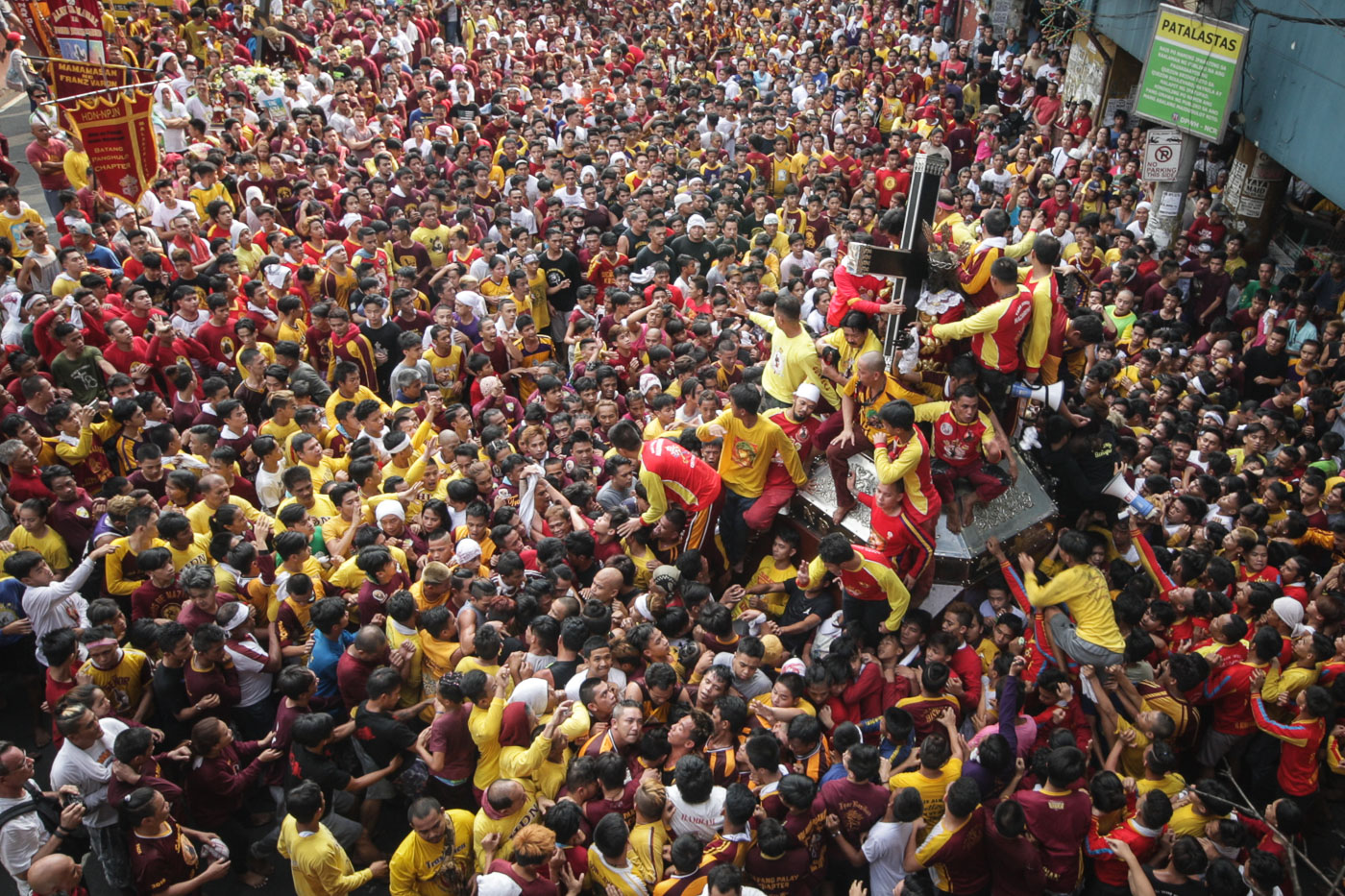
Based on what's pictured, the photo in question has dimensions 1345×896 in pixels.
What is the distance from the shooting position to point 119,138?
1025 centimetres

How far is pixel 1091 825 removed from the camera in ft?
17.7

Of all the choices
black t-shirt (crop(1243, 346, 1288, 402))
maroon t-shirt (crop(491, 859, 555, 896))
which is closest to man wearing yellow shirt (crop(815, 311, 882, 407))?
maroon t-shirt (crop(491, 859, 555, 896))

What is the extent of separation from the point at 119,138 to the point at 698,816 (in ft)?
30.5

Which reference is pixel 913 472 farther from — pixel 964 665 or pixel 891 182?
pixel 891 182

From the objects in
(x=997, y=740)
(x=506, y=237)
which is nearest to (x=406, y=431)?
(x=506, y=237)

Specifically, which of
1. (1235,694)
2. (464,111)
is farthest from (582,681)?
(464,111)

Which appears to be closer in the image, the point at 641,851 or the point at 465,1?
the point at 641,851

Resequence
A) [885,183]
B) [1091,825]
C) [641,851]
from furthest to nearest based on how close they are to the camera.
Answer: [885,183], [1091,825], [641,851]

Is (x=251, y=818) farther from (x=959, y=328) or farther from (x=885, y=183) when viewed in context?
(x=885, y=183)

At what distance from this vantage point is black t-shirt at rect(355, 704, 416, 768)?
18.9 feet

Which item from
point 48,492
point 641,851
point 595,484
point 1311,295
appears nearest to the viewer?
A: point 641,851

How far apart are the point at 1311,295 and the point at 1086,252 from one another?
97.2 inches

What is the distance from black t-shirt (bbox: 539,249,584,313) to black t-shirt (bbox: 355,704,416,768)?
6242 millimetres

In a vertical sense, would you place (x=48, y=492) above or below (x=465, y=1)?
below
